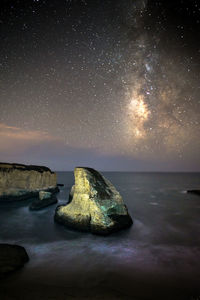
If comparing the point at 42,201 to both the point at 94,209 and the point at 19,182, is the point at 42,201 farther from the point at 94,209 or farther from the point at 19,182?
the point at 94,209

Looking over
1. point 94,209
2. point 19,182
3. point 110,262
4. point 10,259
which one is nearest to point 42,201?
point 19,182

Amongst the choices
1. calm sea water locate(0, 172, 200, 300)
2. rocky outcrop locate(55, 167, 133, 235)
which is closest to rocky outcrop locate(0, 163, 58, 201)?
calm sea water locate(0, 172, 200, 300)

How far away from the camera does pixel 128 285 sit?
750 centimetres

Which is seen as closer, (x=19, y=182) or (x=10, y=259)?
(x=10, y=259)

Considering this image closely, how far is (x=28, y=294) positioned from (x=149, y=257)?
7417mm

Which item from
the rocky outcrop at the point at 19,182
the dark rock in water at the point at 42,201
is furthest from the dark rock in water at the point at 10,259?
the rocky outcrop at the point at 19,182

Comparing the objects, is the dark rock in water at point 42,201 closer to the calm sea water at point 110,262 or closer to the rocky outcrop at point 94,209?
the calm sea water at point 110,262

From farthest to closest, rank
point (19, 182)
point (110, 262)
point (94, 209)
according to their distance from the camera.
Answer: point (19, 182)
point (94, 209)
point (110, 262)

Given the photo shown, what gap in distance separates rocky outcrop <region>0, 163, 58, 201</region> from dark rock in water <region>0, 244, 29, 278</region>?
74.0 ft

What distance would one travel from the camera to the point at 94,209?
528 inches

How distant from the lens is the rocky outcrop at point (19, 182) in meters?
29.0

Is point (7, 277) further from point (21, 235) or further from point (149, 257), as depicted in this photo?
point (149, 257)

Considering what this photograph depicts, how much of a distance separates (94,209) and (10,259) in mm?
6657

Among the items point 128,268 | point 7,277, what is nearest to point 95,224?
point 128,268
